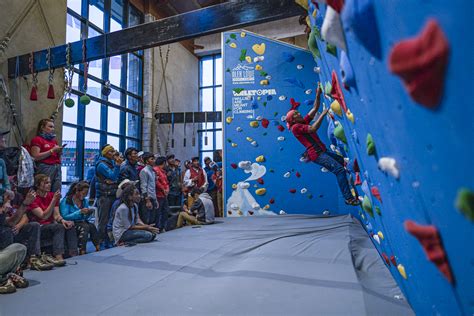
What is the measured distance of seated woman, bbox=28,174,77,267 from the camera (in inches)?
101

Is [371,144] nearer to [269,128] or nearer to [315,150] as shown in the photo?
[315,150]

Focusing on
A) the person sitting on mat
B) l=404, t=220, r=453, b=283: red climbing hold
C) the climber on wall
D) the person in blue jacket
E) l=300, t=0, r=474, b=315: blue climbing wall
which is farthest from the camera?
the person sitting on mat

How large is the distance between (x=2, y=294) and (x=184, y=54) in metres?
8.71

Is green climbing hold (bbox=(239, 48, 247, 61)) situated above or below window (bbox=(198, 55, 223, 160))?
below

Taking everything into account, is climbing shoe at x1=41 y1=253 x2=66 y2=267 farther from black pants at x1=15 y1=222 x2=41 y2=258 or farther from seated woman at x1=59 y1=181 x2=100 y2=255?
seated woman at x1=59 y1=181 x2=100 y2=255

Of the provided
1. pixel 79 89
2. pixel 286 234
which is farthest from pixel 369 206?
pixel 79 89

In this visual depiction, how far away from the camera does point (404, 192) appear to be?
0.73 m

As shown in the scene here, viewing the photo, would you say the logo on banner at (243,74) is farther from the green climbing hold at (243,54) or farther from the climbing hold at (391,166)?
the climbing hold at (391,166)

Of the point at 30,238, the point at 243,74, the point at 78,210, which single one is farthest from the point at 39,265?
the point at 243,74

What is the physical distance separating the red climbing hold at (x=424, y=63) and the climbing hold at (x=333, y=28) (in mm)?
194

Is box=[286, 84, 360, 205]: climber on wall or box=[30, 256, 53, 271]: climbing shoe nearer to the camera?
box=[30, 256, 53, 271]: climbing shoe

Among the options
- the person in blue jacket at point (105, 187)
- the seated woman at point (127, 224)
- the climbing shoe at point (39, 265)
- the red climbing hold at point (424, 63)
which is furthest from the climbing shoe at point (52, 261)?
the red climbing hold at point (424, 63)

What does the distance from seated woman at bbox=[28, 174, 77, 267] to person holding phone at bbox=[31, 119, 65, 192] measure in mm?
616

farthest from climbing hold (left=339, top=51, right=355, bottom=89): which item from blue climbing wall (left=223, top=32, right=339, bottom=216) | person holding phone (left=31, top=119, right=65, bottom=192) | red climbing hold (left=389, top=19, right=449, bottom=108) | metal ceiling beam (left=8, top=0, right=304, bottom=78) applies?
blue climbing wall (left=223, top=32, right=339, bottom=216)
